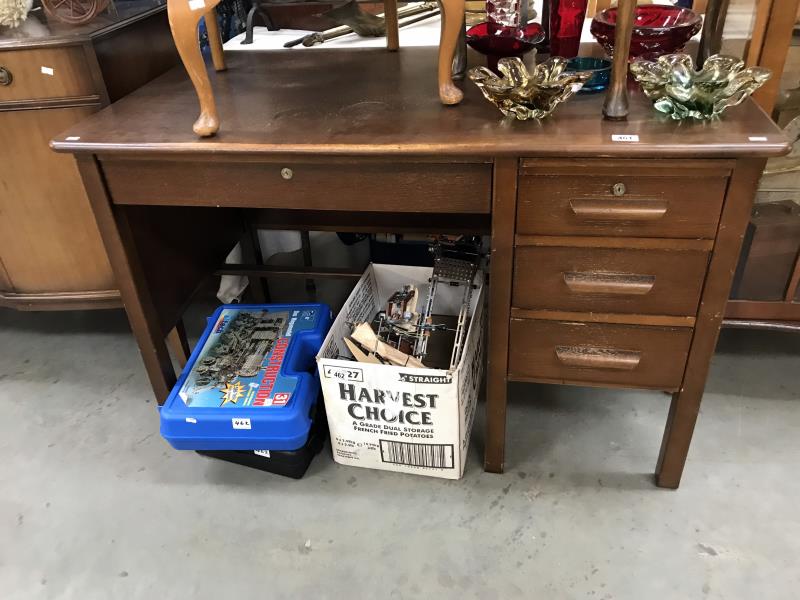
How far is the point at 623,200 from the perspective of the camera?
3.41 ft

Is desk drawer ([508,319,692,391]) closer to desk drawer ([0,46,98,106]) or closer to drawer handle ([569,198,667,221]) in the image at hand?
drawer handle ([569,198,667,221])

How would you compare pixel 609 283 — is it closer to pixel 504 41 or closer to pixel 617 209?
pixel 617 209

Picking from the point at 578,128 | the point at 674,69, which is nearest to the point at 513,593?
the point at 578,128

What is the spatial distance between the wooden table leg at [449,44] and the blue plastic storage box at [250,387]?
654mm

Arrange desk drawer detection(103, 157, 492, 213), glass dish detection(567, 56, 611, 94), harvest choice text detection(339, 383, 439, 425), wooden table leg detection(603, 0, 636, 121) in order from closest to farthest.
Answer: wooden table leg detection(603, 0, 636, 121)
desk drawer detection(103, 157, 492, 213)
glass dish detection(567, 56, 611, 94)
harvest choice text detection(339, 383, 439, 425)

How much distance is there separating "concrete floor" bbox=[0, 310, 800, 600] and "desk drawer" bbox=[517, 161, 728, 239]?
24.4 inches

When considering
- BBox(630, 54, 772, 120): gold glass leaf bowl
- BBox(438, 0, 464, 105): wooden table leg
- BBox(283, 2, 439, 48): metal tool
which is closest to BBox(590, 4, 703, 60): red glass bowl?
BBox(630, 54, 772, 120): gold glass leaf bowl

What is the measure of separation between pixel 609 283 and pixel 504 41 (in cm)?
50

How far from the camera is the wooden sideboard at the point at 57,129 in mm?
1386

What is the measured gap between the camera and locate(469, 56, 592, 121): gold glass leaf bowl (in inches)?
41.8

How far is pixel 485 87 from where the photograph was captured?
3.59ft

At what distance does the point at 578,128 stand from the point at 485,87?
17 cm

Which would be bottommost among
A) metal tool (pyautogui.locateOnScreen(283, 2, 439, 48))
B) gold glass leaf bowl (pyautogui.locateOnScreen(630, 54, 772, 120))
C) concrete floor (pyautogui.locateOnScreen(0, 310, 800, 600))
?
concrete floor (pyautogui.locateOnScreen(0, 310, 800, 600))

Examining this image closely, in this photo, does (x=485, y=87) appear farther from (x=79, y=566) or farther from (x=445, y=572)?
(x=79, y=566)
